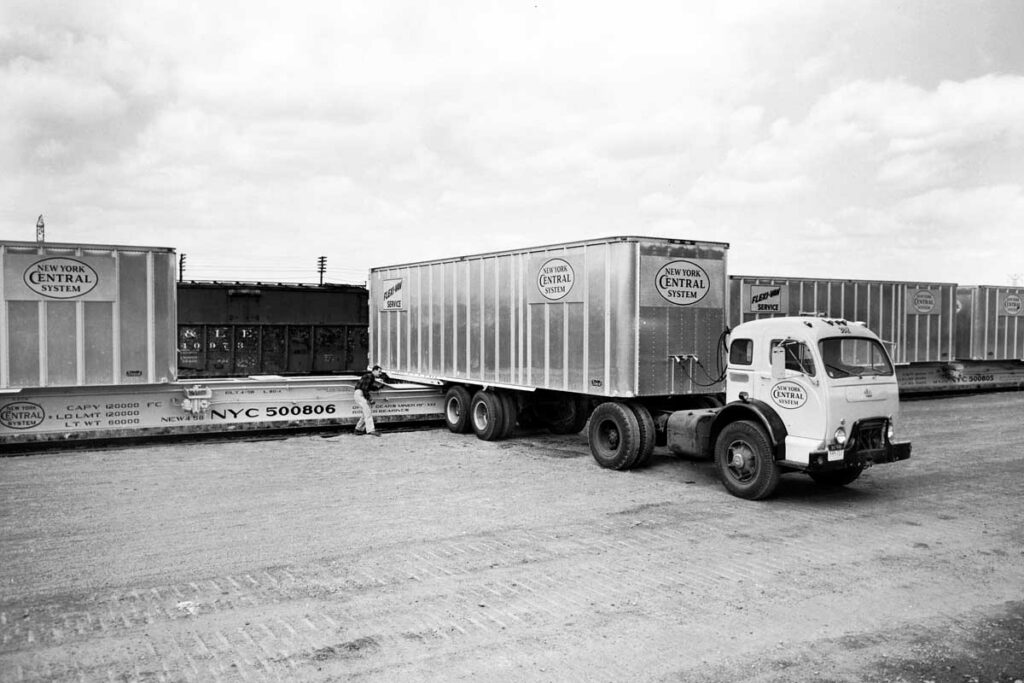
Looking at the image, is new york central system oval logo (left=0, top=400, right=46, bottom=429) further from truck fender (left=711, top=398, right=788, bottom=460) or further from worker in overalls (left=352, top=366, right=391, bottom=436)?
truck fender (left=711, top=398, right=788, bottom=460)

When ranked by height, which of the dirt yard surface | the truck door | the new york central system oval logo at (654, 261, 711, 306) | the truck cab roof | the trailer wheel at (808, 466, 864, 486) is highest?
the new york central system oval logo at (654, 261, 711, 306)

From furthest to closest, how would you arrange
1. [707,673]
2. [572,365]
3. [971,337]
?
[971,337], [572,365], [707,673]

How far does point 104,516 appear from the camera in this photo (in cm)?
898

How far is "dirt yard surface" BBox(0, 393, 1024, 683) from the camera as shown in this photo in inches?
204

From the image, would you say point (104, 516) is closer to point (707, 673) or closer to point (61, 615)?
point (61, 615)

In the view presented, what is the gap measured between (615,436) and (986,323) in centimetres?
1894

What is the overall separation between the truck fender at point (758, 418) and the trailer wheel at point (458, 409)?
20.6ft

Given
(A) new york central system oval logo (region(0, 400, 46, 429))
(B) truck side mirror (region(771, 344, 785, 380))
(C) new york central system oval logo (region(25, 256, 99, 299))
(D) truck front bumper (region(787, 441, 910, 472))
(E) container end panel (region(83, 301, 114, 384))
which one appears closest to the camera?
(D) truck front bumper (region(787, 441, 910, 472))

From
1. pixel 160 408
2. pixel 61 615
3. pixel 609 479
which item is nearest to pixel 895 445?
pixel 609 479

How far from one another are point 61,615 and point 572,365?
8.20 m

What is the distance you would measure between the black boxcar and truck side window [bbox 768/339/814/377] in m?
16.9

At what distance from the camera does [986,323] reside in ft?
82.8

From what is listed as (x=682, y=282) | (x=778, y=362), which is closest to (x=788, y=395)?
(x=778, y=362)

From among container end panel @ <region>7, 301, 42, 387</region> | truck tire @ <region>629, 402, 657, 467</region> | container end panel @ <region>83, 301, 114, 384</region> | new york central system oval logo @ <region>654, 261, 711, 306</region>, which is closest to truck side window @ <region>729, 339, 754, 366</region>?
new york central system oval logo @ <region>654, 261, 711, 306</region>
